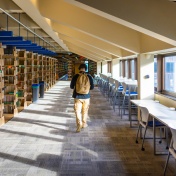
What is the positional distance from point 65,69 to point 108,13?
23511mm

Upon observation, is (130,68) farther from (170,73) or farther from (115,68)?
(170,73)

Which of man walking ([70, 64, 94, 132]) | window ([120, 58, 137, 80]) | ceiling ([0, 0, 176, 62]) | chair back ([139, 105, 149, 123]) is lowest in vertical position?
chair back ([139, 105, 149, 123])

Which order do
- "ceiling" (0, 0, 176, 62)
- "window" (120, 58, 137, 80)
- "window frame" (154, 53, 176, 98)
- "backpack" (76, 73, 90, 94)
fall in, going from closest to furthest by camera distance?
"ceiling" (0, 0, 176, 62) → "backpack" (76, 73, 90, 94) → "window frame" (154, 53, 176, 98) → "window" (120, 58, 137, 80)

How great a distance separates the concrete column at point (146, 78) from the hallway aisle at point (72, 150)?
2.76ft

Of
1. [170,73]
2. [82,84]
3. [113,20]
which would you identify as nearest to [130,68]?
[170,73]

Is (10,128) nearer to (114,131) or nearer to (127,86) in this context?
(114,131)

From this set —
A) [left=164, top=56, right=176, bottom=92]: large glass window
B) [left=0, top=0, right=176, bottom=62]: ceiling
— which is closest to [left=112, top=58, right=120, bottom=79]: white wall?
[left=0, top=0, right=176, bottom=62]: ceiling

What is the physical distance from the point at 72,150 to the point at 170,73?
3285 millimetres

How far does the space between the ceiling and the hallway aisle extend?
1748 millimetres

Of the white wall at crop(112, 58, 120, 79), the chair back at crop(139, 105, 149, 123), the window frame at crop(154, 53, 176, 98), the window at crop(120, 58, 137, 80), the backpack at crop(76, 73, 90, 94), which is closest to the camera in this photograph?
the chair back at crop(139, 105, 149, 123)

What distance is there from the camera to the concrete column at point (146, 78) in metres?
6.35

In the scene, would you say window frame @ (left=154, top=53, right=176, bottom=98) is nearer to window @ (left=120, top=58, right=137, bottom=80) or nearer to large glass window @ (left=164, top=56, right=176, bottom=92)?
large glass window @ (left=164, top=56, right=176, bottom=92)

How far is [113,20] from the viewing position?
350 centimetres

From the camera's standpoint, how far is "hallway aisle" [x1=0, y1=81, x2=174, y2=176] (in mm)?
3691
